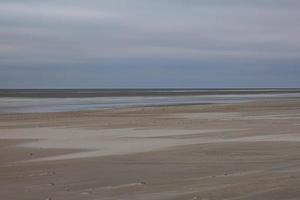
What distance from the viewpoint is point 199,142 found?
51.8 feet

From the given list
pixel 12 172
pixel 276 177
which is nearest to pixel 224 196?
pixel 276 177

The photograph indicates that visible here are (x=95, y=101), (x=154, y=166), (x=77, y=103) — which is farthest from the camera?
(x=95, y=101)

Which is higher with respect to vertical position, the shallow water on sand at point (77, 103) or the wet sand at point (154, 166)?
the shallow water on sand at point (77, 103)

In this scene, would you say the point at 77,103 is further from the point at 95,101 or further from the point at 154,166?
the point at 154,166

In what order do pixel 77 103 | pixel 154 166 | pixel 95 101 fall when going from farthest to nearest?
pixel 95 101, pixel 77 103, pixel 154 166

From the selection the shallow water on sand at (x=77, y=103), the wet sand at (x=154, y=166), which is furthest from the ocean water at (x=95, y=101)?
the wet sand at (x=154, y=166)

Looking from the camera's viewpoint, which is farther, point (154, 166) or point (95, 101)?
point (95, 101)

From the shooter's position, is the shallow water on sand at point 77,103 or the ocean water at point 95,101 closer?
the shallow water on sand at point 77,103

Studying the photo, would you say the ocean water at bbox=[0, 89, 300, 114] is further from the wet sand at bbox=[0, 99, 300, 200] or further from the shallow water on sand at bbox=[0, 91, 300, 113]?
the wet sand at bbox=[0, 99, 300, 200]

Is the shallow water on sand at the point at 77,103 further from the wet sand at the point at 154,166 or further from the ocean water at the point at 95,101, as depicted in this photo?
the wet sand at the point at 154,166

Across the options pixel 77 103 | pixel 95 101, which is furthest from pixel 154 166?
pixel 95 101

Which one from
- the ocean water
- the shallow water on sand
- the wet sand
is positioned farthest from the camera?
the ocean water

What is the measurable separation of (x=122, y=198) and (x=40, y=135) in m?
12.7

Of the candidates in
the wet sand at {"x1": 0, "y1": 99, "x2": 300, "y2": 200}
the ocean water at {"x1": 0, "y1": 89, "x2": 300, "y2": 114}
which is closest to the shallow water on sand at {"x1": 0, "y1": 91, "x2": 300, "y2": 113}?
the ocean water at {"x1": 0, "y1": 89, "x2": 300, "y2": 114}
